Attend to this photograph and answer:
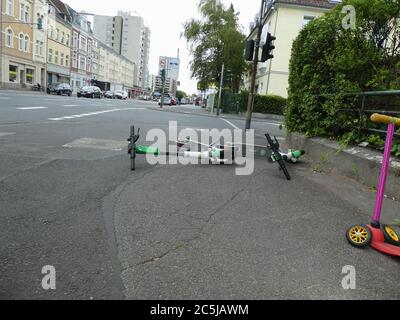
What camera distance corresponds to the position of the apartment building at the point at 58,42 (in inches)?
2383

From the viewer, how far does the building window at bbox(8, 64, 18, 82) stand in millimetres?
Result: 48275

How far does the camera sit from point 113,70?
108 m

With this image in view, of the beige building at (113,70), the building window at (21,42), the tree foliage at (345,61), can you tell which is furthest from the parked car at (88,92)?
the beige building at (113,70)

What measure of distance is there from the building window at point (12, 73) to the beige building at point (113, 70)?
45.3 m

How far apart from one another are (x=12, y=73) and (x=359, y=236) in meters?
54.5

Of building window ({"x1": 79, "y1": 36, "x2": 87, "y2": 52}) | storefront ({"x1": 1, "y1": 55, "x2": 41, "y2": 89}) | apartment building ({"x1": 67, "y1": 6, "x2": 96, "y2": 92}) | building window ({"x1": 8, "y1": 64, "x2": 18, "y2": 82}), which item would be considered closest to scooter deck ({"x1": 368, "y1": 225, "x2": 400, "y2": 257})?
storefront ({"x1": 1, "y1": 55, "x2": 41, "y2": 89})

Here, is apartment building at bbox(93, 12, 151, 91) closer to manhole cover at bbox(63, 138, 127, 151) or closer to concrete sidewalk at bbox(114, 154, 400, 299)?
manhole cover at bbox(63, 138, 127, 151)

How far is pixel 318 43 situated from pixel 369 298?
21.0 feet

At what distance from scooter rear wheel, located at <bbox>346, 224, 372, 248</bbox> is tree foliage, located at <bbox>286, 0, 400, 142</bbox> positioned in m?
3.66

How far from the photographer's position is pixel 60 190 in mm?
4391

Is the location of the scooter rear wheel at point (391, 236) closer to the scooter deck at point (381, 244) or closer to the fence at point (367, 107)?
the scooter deck at point (381, 244)

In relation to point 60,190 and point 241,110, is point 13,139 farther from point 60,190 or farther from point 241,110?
point 241,110

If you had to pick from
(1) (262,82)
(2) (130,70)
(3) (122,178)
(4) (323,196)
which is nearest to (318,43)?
(4) (323,196)

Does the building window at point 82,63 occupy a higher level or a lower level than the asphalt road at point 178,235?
higher
